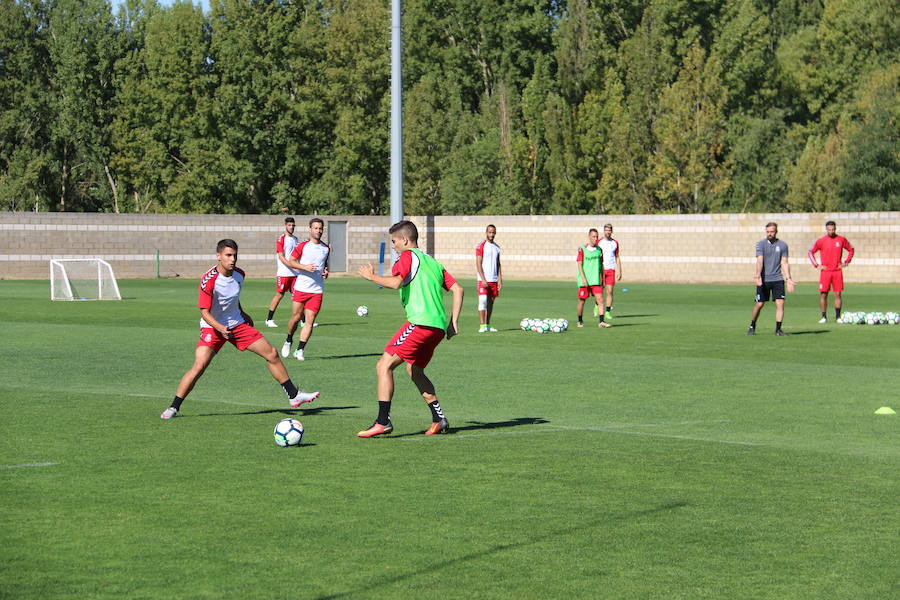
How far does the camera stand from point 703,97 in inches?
2488

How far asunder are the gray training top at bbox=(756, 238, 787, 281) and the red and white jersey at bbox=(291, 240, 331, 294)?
331 inches

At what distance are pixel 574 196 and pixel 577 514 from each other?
60299 millimetres

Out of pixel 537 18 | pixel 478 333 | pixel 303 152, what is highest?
pixel 537 18

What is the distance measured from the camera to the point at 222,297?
515 inches

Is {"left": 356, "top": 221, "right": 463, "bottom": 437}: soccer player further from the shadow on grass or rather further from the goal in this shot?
the goal

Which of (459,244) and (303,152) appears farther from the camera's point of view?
(303,152)

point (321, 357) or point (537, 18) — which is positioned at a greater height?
point (537, 18)

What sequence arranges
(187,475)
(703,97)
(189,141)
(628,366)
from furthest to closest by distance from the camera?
(189,141) → (703,97) → (628,366) → (187,475)

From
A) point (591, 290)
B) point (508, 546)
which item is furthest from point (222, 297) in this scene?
point (591, 290)

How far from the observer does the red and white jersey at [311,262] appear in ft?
64.4

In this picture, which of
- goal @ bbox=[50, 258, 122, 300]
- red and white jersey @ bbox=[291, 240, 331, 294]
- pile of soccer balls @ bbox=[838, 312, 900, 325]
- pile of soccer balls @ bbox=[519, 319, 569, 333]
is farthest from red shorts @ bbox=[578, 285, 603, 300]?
goal @ bbox=[50, 258, 122, 300]

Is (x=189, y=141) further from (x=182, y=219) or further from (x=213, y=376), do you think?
(x=213, y=376)

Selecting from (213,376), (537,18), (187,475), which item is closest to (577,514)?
(187,475)

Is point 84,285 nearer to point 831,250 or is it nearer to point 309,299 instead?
point 309,299
